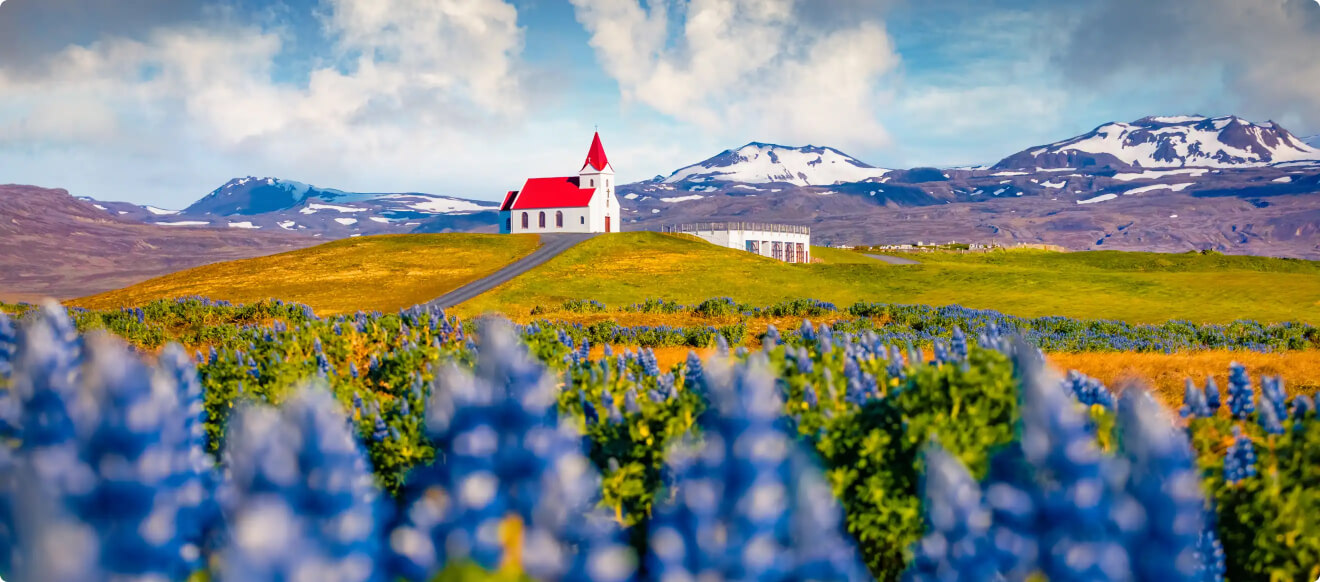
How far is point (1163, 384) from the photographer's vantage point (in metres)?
16.1

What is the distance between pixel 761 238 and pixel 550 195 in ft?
91.0

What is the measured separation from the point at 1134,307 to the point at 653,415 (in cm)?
4100

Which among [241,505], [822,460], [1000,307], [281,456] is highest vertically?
[281,456]

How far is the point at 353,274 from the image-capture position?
6169cm

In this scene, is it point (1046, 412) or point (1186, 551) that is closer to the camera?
point (1046, 412)

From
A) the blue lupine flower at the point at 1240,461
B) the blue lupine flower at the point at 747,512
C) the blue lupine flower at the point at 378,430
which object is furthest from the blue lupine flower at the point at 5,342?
the blue lupine flower at the point at 1240,461

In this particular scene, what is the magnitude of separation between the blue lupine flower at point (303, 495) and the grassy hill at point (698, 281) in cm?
3912

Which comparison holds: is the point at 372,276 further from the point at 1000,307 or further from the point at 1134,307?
the point at 1134,307

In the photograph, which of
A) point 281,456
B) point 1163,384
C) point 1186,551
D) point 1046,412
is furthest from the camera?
point 1163,384

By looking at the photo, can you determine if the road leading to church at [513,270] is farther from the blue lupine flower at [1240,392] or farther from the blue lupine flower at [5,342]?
the blue lupine flower at [1240,392]

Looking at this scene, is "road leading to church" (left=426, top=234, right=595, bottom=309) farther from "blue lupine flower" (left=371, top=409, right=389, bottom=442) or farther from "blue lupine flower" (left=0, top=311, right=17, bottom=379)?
"blue lupine flower" (left=371, top=409, right=389, bottom=442)

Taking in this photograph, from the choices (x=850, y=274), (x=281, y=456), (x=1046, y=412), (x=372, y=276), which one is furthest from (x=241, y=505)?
(x=372, y=276)

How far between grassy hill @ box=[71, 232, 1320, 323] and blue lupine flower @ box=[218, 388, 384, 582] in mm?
39120

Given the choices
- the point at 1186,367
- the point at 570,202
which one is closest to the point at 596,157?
the point at 570,202
